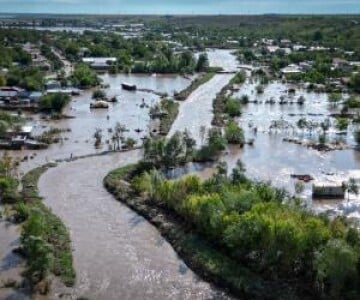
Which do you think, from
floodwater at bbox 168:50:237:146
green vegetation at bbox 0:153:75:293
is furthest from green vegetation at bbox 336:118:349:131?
green vegetation at bbox 0:153:75:293

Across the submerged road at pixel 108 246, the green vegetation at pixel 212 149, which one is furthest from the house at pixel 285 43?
the submerged road at pixel 108 246

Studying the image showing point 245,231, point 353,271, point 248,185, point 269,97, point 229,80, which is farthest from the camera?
point 229,80

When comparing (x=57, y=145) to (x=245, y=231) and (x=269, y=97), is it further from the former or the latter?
(x=269, y=97)

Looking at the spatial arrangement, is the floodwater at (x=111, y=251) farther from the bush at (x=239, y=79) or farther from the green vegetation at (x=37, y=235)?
the bush at (x=239, y=79)

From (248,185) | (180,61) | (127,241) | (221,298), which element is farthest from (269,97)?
(221,298)

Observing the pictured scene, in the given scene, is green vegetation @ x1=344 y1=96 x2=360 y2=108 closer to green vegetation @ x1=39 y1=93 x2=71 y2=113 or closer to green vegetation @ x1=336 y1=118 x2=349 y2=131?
green vegetation @ x1=336 y1=118 x2=349 y2=131

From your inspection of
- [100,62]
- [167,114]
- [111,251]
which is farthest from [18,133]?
[100,62]
